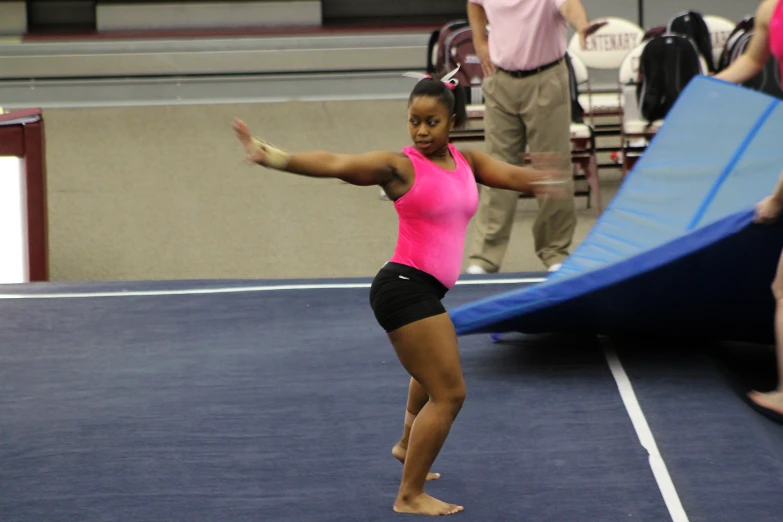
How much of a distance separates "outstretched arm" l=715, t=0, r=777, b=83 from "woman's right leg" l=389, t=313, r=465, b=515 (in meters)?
1.98

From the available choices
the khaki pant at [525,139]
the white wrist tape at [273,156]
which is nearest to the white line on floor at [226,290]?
the khaki pant at [525,139]

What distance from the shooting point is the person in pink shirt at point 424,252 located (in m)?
2.74

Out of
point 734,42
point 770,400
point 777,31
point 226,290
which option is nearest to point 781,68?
point 777,31

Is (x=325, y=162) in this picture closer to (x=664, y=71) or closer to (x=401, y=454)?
(x=401, y=454)

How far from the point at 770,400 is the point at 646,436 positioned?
0.45 m

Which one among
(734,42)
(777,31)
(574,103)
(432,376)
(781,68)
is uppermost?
(734,42)

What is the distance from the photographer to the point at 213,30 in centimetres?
1293

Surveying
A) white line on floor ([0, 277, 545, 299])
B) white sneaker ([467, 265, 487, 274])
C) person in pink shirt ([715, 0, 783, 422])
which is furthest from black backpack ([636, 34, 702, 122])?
person in pink shirt ([715, 0, 783, 422])

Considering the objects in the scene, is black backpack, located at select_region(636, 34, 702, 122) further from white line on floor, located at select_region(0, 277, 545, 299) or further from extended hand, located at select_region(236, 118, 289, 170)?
extended hand, located at select_region(236, 118, 289, 170)

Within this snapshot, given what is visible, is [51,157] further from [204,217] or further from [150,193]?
[204,217]

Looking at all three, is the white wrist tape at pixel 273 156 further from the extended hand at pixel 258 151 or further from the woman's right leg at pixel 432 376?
the woman's right leg at pixel 432 376

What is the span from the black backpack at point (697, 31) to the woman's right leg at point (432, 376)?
593 centimetres

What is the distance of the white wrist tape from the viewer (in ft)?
8.51

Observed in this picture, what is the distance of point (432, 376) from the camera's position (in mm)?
2748
